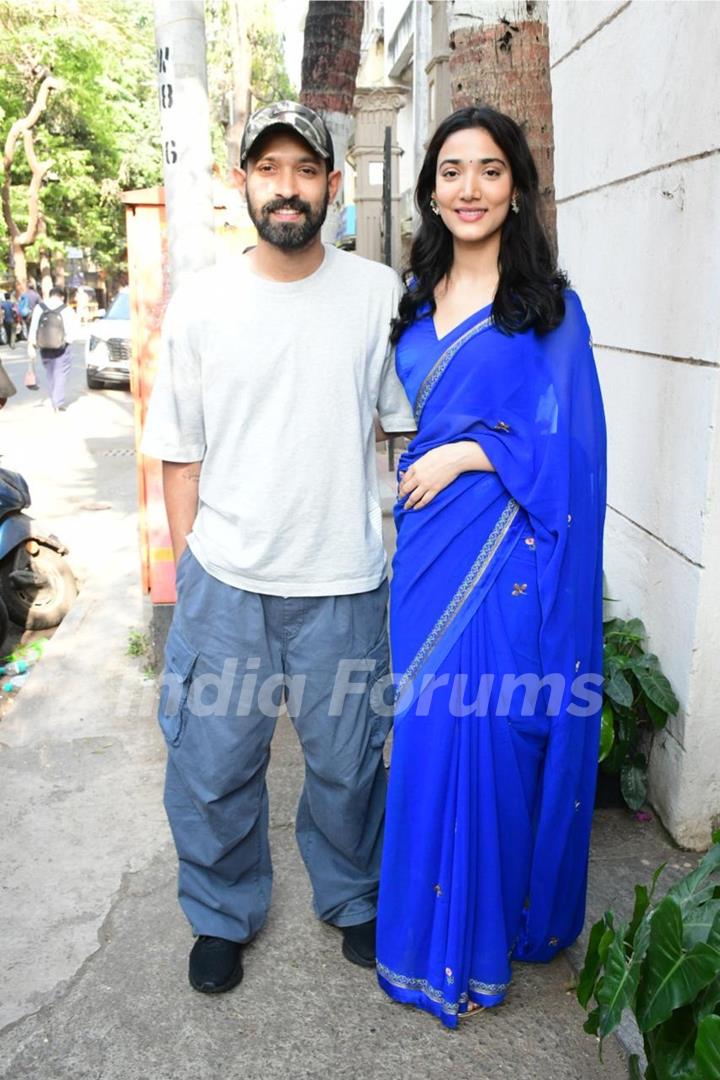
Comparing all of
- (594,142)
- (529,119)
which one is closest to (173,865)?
(529,119)

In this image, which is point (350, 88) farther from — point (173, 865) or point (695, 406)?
point (173, 865)

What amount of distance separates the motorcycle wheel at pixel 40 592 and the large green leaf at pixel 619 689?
3853 millimetres

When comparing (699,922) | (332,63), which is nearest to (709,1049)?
(699,922)

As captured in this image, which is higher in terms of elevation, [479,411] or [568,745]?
[479,411]

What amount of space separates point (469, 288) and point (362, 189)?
791 centimetres

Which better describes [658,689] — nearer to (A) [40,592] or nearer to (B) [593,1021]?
(B) [593,1021]

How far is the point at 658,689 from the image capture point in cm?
310

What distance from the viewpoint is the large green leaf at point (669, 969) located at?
173 cm

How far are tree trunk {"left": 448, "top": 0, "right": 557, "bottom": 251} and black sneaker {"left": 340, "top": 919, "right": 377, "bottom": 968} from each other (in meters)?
1.90

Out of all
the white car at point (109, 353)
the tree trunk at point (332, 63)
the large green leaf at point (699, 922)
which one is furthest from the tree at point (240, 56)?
the large green leaf at point (699, 922)

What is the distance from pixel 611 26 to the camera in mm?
3557

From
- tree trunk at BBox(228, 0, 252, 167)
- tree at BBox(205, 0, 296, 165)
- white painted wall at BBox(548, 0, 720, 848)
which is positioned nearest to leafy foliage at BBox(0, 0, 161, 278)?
tree at BBox(205, 0, 296, 165)

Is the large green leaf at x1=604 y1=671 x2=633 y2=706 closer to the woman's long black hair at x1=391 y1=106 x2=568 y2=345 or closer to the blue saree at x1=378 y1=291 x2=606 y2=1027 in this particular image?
the blue saree at x1=378 y1=291 x2=606 y2=1027

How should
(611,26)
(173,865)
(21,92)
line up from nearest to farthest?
(173,865) < (611,26) < (21,92)
